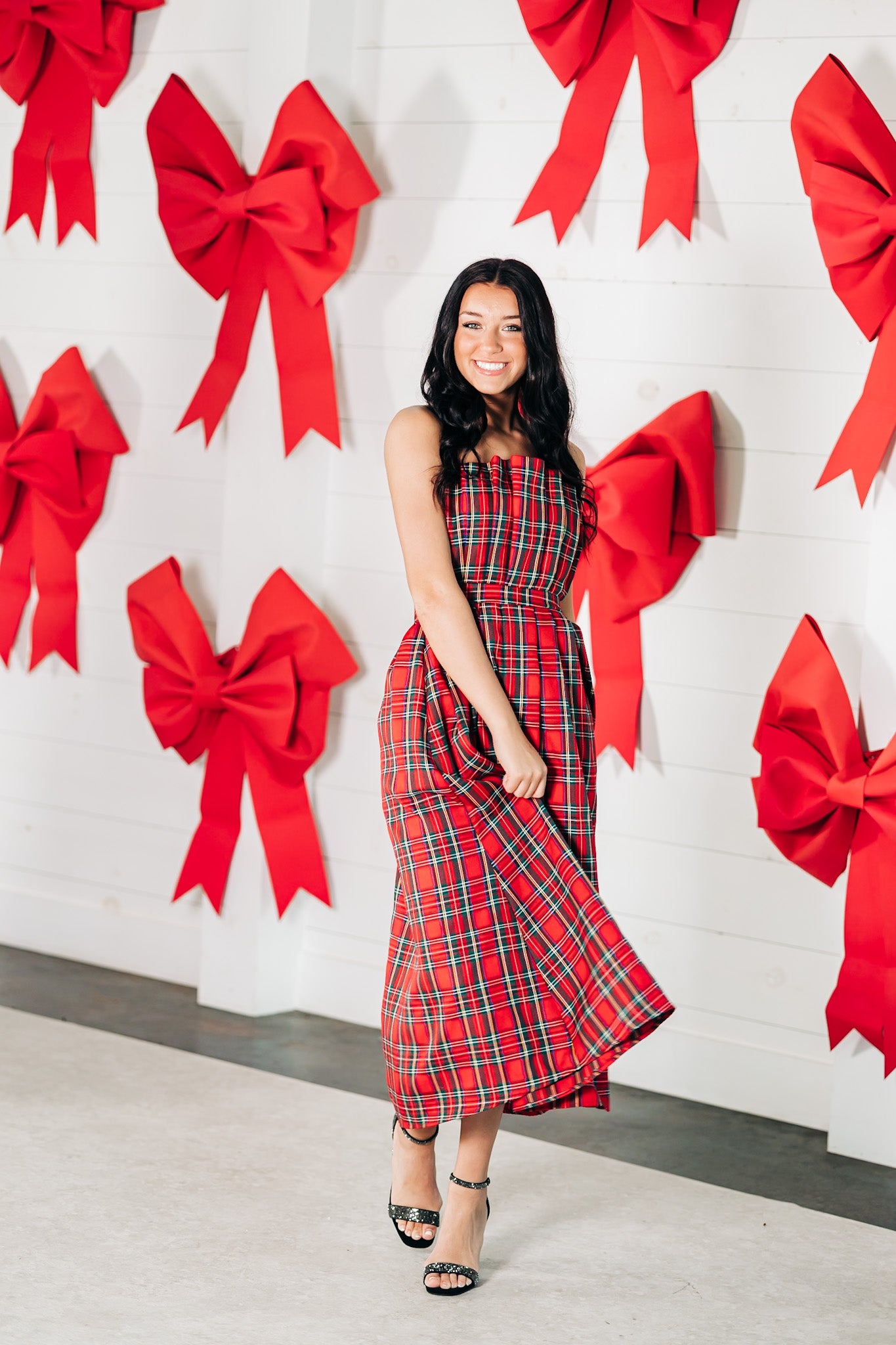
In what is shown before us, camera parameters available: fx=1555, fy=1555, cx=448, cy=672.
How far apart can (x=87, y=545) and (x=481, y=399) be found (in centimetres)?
159

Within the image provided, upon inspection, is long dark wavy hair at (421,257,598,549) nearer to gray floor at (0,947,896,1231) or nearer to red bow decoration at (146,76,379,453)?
red bow decoration at (146,76,379,453)

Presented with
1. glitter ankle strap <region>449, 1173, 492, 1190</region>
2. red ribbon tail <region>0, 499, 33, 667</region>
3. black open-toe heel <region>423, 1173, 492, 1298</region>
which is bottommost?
black open-toe heel <region>423, 1173, 492, 1298</region>

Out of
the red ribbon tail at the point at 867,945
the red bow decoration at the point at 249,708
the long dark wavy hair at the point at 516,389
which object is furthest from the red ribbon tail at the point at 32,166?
the red ribbon tail at the point at 867,945

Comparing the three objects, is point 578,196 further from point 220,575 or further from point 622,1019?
point 622,1019

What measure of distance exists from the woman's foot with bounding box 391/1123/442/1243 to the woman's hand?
1.66ft

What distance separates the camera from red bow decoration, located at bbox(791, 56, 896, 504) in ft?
8.20

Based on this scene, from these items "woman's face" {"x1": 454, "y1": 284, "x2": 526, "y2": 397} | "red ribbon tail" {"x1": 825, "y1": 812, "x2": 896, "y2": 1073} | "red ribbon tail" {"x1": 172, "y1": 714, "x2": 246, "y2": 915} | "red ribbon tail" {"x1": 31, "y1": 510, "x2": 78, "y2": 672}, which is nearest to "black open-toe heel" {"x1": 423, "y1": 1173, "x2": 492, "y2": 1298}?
"red ribbon tail" {"x1": 825, "y1": 812, "x2": 896, "y2": 1073}

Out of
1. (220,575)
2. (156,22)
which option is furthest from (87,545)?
(156,22)

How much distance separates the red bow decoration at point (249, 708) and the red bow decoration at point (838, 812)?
36.0 inches

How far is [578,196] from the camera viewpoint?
2.85m

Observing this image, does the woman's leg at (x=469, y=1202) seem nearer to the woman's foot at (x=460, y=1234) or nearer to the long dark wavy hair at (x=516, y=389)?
the woman's foot at (x=460, y=1234)

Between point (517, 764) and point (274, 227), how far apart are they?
1.46 m

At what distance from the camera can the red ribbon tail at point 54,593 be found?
3.51 metres

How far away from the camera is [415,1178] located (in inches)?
86.3
